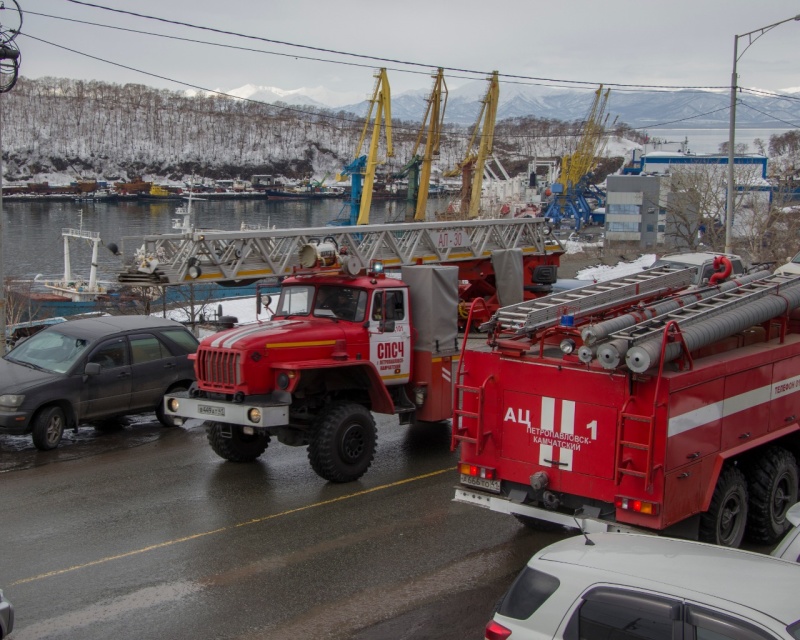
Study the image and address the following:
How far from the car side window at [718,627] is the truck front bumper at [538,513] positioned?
2.76 metres

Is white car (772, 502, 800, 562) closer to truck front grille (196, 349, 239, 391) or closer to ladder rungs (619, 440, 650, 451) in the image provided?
ladder rungs (619, 440, 650, 451)

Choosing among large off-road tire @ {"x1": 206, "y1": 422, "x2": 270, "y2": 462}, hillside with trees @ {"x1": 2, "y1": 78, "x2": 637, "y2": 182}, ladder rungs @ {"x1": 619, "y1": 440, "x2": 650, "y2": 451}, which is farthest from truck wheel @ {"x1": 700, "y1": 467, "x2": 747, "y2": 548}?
hillside with trees @ {"x1": 2, "y1": 78, "x2": 637, "y2": 182}

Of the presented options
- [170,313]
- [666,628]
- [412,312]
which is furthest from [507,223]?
[170,313]

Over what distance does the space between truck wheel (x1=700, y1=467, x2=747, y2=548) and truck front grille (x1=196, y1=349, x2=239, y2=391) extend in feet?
17.9

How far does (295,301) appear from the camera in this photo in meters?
12.1

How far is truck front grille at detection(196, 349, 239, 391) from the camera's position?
10836 millimetres

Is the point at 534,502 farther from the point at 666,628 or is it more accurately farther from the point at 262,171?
the point at 262,171

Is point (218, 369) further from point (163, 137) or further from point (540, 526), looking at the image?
point (163, 137)

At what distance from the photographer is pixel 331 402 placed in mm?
11422

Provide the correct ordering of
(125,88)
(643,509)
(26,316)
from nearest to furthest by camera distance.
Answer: (643,509)
(26,316)
(125,88)

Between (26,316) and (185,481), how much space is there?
39408 millimetres

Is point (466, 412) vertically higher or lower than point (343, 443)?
higher

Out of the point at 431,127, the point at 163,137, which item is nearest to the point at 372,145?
the point at 431,127

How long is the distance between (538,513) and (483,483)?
634mm
